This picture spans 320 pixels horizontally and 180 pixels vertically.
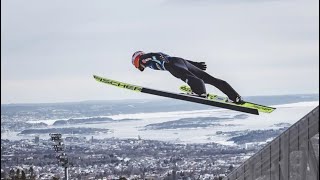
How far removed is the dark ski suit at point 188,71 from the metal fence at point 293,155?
18.6 metres

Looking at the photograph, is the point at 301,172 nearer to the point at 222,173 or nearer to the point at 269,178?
the point at 269,178

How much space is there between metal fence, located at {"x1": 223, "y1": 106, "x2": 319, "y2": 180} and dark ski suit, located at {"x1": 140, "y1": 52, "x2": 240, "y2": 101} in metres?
18.6

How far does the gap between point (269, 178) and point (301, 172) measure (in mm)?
657

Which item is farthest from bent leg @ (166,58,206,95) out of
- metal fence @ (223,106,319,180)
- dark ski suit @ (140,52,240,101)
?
metal fence @ (223,106,319,180)

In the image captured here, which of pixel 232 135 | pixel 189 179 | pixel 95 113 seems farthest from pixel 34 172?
pixel 95 113

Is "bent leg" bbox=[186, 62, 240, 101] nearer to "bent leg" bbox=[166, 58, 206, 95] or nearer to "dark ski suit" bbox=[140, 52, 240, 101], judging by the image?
"dark ski suit" bbox=[140, 52, 240, 101]

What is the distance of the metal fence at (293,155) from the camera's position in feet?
38.0

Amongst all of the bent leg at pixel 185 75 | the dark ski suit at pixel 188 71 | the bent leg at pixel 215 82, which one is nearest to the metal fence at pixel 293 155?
the bent leg at pixel 185 75

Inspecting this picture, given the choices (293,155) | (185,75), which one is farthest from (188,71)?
(293,155)

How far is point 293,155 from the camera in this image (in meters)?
12.2

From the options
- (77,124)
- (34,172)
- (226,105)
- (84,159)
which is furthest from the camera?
(77,124)

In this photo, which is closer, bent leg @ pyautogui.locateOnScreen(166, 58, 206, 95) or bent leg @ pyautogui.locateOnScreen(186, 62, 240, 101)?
bent leg @ pyautogui.locateOnScreen(166, 58, 206, 95)

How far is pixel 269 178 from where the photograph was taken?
13078mm

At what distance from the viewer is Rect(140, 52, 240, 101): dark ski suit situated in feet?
106
